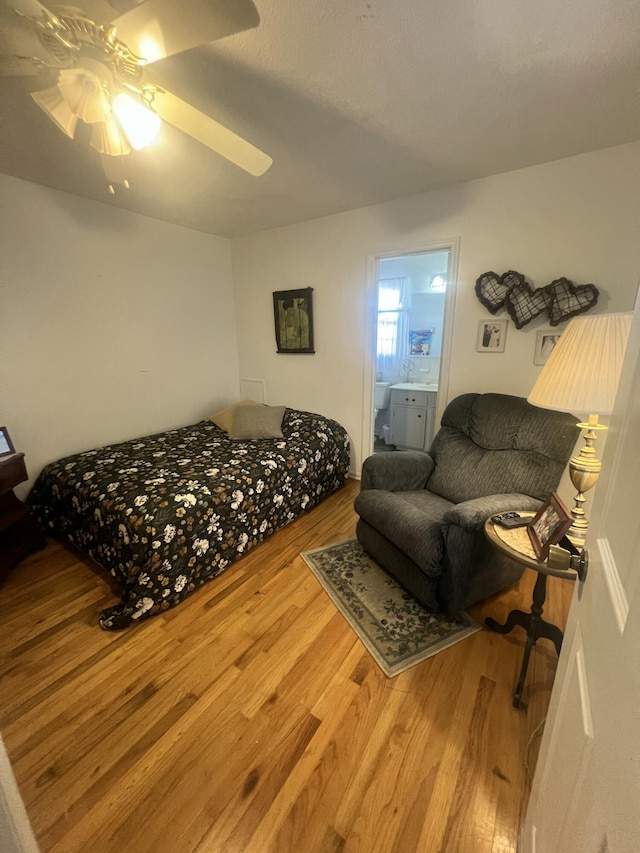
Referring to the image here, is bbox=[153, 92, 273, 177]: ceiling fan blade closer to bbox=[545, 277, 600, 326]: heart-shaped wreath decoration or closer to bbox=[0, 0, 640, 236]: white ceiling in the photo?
bbox=[0, 0, 640, 236]: white ceiling

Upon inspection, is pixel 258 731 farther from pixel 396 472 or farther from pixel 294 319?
pixel 294 319

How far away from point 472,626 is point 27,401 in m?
3.18

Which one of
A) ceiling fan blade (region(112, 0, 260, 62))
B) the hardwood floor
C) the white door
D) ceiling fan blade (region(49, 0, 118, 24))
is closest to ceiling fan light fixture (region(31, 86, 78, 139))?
ceiling fan blade (region(49, 0, 118, 24))

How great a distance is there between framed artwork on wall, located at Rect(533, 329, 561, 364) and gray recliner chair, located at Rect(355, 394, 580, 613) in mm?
388

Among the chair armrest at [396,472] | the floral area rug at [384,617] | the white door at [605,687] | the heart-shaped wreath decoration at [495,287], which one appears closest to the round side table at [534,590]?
the floral area rug at [384,617]

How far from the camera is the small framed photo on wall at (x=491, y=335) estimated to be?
7.48 feet

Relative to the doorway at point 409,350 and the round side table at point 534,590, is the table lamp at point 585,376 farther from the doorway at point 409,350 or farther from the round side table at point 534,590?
the doorway at point 409,350

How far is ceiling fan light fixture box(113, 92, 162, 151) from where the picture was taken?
119cm

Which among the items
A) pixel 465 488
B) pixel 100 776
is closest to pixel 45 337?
pixel 100 776

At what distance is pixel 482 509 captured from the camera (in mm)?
1488

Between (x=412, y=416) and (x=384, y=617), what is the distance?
101 inches

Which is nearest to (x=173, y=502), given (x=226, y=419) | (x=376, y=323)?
(x=226, y=419)

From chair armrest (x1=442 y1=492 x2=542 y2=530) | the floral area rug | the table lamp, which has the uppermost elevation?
the table lamp

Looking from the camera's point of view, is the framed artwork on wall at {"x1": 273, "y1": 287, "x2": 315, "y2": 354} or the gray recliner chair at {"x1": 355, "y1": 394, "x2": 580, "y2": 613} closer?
the gray recliner chair at {"x1": 355, "y1": 394, "x2": 580, "y2": 613}
